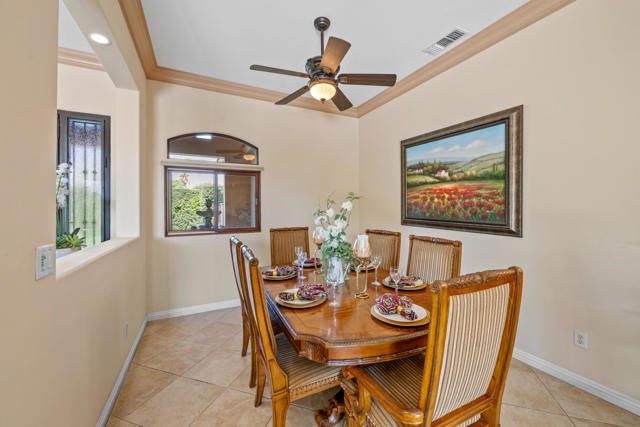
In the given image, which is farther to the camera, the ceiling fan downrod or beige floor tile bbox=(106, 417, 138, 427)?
the ceiling fan downrod

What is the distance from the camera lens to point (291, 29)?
241 cm

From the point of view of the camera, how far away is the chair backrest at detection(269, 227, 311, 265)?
2760mm

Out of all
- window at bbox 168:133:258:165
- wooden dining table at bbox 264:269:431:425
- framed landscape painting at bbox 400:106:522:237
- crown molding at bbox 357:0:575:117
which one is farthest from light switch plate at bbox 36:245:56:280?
crown molding at bbox 357:0:575:117

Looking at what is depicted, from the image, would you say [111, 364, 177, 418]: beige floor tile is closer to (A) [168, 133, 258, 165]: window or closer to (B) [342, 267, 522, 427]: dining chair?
(B) [342, 267, 522, 427]: dining chair

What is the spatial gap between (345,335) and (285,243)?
176 centimetres

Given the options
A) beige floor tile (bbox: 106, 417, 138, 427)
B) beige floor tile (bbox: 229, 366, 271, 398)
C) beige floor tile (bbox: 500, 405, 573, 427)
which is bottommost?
beige floor tile (bbox: 106, 417, 138, 427)

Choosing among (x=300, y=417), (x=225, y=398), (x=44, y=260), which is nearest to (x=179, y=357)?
(x=225, y=398)

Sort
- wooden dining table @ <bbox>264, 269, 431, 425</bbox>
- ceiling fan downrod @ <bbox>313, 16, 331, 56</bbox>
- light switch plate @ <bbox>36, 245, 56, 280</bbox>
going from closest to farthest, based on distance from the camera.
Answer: light switch plate @ <bbox>36, 245, 56, 280</bbox> → wooden dining table @ <bbox>264, 269, 431, 425</bbox> → ceiling fan downrod @ <bbox>313, 16, 331, 56</bbox>

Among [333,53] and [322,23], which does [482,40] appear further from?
[333,53]

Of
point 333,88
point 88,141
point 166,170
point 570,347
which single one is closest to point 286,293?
point 333,88

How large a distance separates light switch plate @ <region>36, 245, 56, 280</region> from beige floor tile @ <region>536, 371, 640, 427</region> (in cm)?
293

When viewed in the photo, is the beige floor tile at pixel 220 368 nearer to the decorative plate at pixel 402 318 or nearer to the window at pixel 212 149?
the decorative plate at pixel 402 318

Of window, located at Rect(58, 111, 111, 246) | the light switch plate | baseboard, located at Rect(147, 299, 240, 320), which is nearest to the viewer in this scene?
the light switch plate

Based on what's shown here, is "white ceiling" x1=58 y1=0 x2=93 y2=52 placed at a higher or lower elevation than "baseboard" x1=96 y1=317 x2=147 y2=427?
higher
